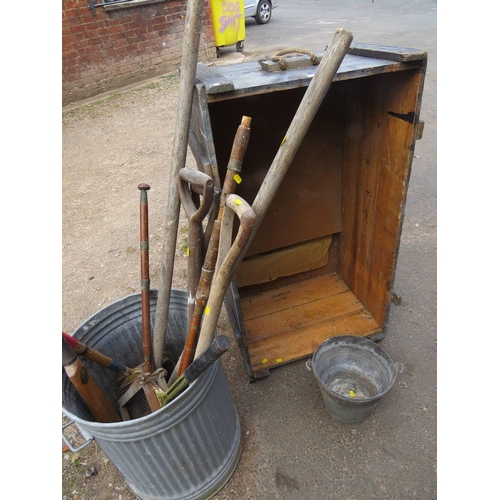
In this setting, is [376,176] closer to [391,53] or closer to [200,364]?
[391,53]

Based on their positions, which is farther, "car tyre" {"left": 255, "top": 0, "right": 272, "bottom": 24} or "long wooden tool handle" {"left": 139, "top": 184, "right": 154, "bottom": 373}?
"car tyre" {"left": 255, "top": 0, "right": 272, "bottom": 24}

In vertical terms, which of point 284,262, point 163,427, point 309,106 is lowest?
point 284,262

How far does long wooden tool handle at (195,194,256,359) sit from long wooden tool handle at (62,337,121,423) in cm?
44

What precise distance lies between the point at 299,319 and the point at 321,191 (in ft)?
2.73

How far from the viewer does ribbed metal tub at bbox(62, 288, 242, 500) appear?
52.5 inches

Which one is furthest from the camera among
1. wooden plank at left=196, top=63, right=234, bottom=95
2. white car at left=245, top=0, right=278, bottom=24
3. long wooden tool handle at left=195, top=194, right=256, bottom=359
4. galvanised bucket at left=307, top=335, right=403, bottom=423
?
white car at left=245, top=0, right=278, bottom=24

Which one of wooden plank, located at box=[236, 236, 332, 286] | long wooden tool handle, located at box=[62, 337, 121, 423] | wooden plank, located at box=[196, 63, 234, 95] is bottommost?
wooden plank, located at box=[236, 236, 332, 286]

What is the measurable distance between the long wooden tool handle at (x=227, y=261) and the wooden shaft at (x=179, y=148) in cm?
26

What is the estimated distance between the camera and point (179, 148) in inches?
57.1

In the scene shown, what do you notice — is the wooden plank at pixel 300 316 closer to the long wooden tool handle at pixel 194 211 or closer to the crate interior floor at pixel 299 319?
the crate interior floor at pixel 299 319

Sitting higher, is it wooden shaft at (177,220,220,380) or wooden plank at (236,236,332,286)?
wooden shaft at (177,220,220,380)

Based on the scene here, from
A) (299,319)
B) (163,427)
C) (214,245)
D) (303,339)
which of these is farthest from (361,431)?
(214,245)

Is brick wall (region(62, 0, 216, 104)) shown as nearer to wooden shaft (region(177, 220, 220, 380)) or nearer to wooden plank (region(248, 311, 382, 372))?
wooden plank (region(248, 311, 382, 372))

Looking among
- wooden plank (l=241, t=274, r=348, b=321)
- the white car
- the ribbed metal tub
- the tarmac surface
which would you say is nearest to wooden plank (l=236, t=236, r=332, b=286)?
wooden plank (l=241, t=274, r=348, b=321)
